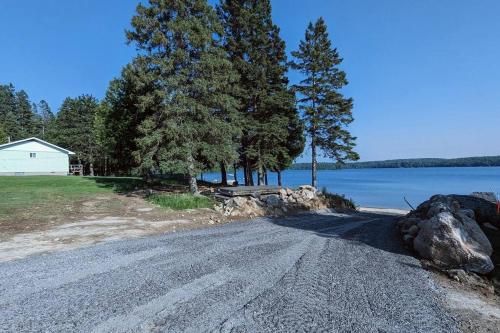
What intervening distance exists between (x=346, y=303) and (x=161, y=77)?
526 inches

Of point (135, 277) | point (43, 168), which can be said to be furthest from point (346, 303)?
point (43, 168)

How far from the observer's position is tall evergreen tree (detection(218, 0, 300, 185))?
19509 millimetres

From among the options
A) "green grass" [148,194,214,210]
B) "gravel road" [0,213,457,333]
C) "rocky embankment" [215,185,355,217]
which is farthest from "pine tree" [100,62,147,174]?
"gravel road" [0,213,457,333]

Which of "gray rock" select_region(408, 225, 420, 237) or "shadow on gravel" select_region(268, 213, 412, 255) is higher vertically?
"gray rock" select_region(408, 225, 420, 237)

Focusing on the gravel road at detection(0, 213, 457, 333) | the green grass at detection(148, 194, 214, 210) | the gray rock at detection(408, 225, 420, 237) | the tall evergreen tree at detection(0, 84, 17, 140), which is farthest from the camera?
the tall evergreen tree at detection(0, 84, 17, 140)

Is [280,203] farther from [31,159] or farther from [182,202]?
[31,159]

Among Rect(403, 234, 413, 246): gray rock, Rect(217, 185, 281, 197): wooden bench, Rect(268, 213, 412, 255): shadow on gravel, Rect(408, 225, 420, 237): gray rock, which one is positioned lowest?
Rect(268, 213, 412, 255): shadow on gravel

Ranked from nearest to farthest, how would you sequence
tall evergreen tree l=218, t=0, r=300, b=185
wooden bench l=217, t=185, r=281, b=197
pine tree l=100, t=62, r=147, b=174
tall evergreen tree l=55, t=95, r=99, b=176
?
1. wooden bench l=217, t=185, r=281, b=197
2. pine tree l=100, t=62, r=147, b=174
3. tall evergreen tree l=218, t=0, r=300, b=185
4. tall evergreen tree l=55, t=95, r=99, b=176

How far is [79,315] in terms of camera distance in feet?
11.3

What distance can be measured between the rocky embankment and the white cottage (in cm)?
2843

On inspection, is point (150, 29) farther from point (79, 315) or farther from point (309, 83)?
point (79, 315)

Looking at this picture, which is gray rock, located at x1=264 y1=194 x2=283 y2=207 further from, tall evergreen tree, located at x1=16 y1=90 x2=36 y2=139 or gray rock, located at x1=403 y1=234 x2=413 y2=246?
tall evergreen tree, located at x1=16 y1=90 x2=36 y2=139

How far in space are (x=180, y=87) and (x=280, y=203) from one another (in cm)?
778

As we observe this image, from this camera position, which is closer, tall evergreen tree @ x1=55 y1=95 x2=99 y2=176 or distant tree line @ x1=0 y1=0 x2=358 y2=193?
distant tree line @ x1=0 y1=0 x2=358 y2=193
